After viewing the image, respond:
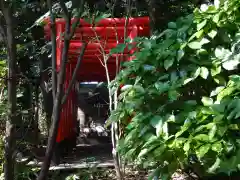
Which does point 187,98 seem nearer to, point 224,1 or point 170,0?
point 224,1

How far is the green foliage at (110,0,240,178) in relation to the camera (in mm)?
2508

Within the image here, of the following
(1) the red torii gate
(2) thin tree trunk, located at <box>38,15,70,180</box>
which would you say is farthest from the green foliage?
(1) the red torii gate

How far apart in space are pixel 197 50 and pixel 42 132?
6017mm

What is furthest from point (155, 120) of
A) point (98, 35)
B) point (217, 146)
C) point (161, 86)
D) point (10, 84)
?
point (98, 35)

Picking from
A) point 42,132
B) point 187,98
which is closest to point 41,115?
point 42,132

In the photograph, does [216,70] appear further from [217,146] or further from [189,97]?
[217,146]

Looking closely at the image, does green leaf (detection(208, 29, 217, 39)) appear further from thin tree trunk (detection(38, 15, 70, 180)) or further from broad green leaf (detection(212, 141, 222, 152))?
thin tree trunk (detection(38, 15, 70, 180))

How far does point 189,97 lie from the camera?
321 cm

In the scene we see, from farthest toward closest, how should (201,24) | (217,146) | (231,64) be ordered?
(201,24) → (231,64) → (217,146)

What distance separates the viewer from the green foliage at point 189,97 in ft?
8.23

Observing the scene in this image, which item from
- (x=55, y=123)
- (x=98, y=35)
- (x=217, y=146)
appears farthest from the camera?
(x=98, y=35)

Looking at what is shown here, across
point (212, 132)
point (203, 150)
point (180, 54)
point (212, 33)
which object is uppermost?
point (212, 33)

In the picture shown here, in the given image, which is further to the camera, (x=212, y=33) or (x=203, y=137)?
(x=212, y=33)

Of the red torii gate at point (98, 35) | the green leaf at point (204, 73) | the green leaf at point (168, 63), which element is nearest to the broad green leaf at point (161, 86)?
the green leaf at point (168, 63)
